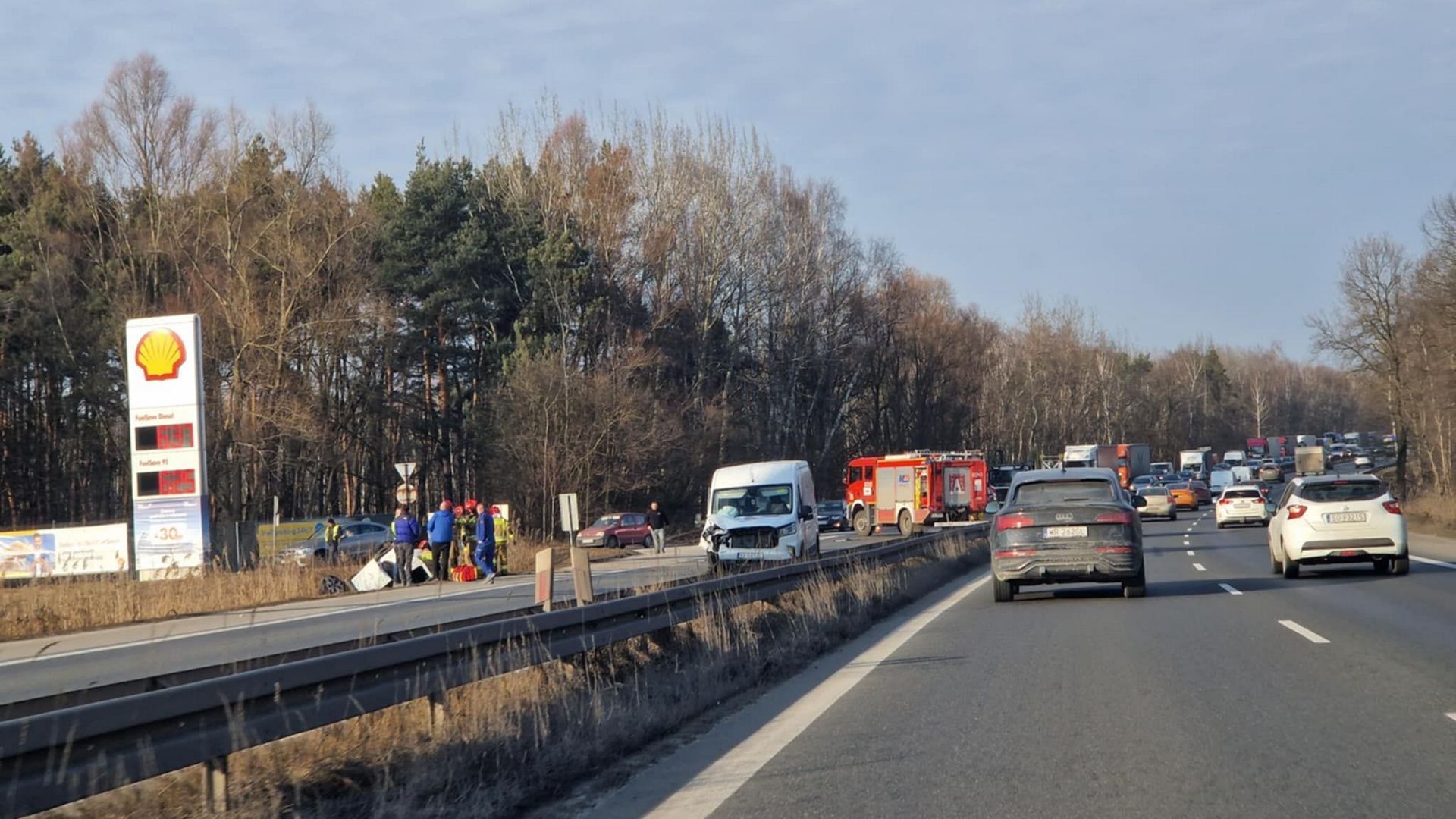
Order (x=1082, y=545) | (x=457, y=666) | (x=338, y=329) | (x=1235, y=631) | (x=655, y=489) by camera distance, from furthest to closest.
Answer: (x=655, y=489), (x=338, y=329), (x=1082, y=545), (x=1235, y=631), (x=457, y=666)

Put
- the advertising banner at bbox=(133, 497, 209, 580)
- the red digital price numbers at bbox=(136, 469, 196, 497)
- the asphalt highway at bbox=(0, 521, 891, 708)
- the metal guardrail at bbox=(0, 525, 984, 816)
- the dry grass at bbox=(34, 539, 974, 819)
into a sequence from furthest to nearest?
1. the red digital price numbers at bbox=(136, 469, 196, 497)
2. the advertising banner at bbox=(133, 497, 209, 580)
3. the asphalt highway at bbox=(0, 521, 891, 708)
4. the dry grass at bbox=(34, 539, 974, 819)
5. the metal guardrail at bbox=(0, 525, 984, 816)

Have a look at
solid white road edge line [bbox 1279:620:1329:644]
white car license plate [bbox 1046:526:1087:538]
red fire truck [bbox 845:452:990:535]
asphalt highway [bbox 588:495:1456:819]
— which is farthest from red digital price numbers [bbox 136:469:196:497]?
red fire truck [bbox 845:452:990:535]

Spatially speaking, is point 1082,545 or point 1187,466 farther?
point 1187,466

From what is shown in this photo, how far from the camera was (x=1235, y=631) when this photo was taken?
12977 mm

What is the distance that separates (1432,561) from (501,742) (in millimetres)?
21864

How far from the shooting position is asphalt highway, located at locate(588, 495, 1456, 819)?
620cm

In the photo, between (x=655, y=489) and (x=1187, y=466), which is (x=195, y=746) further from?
(x=1187, y=466)

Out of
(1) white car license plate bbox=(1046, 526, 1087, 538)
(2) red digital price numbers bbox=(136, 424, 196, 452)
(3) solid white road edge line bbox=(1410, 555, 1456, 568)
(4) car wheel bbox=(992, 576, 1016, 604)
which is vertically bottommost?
(3) solid white road edge line bbox=(1410, 555, 1456, 568)

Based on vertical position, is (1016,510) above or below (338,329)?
below

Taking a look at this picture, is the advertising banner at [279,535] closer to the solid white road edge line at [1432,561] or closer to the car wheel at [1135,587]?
the car wheel at [1135,587]

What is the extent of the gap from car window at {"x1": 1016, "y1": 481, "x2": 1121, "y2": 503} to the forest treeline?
3278 cm

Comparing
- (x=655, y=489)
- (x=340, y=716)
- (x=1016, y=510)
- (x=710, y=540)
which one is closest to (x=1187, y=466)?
(x=655, y=489)

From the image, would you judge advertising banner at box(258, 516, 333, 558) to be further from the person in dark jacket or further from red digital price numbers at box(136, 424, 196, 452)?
the person in dark jacket

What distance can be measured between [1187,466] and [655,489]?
55089 millimetres
